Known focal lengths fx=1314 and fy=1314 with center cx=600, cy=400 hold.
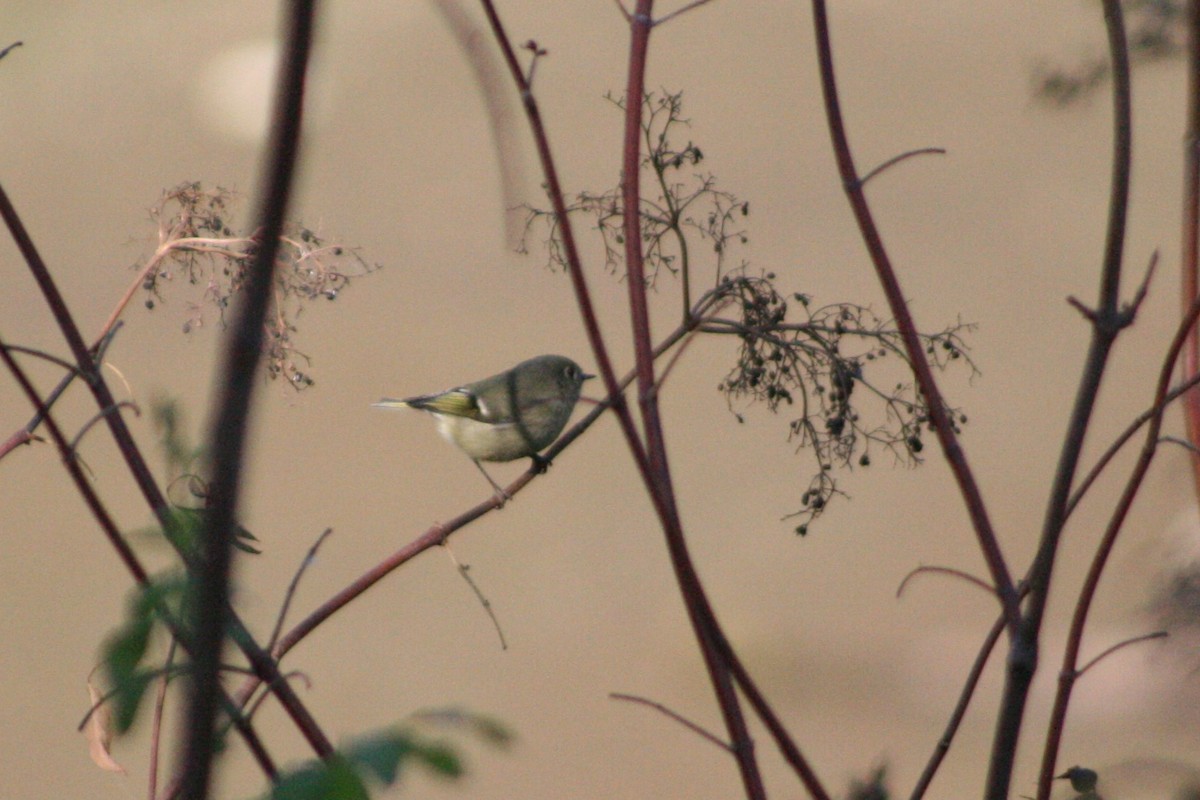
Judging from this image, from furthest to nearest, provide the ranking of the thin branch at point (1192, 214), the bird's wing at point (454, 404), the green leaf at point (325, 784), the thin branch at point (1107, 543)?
the bird's wing at point (454, 404) → the thin branch at point (1192, 214) → the thin branch at point (1107, 543) → the green leaf at point (325, 784)

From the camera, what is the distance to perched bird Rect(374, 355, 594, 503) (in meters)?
3.34

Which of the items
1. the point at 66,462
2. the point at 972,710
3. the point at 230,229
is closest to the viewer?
the point at 66,462

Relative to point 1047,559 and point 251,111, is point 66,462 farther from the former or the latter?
point 251,111

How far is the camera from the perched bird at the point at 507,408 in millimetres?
3343

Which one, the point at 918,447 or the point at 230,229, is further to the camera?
the point at 230,229

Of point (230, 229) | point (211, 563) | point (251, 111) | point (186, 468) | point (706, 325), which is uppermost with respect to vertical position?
point (251, 111)

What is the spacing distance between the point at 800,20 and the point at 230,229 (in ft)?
26.5

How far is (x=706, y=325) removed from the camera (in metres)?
1.30

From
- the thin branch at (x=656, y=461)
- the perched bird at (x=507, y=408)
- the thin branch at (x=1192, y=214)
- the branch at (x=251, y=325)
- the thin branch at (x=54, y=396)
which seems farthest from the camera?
the perched bird at (x=507, y=408)

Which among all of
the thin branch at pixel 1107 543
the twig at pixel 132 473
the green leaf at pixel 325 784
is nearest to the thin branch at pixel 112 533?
the twig at pixel 132 473

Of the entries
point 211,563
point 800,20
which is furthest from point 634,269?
point 800,20

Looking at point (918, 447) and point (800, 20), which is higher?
point (800, 20)

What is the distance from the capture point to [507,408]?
354 cm

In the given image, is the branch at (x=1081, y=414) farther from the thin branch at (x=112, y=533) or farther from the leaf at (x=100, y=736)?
the leaf at (x=100, y=736)
